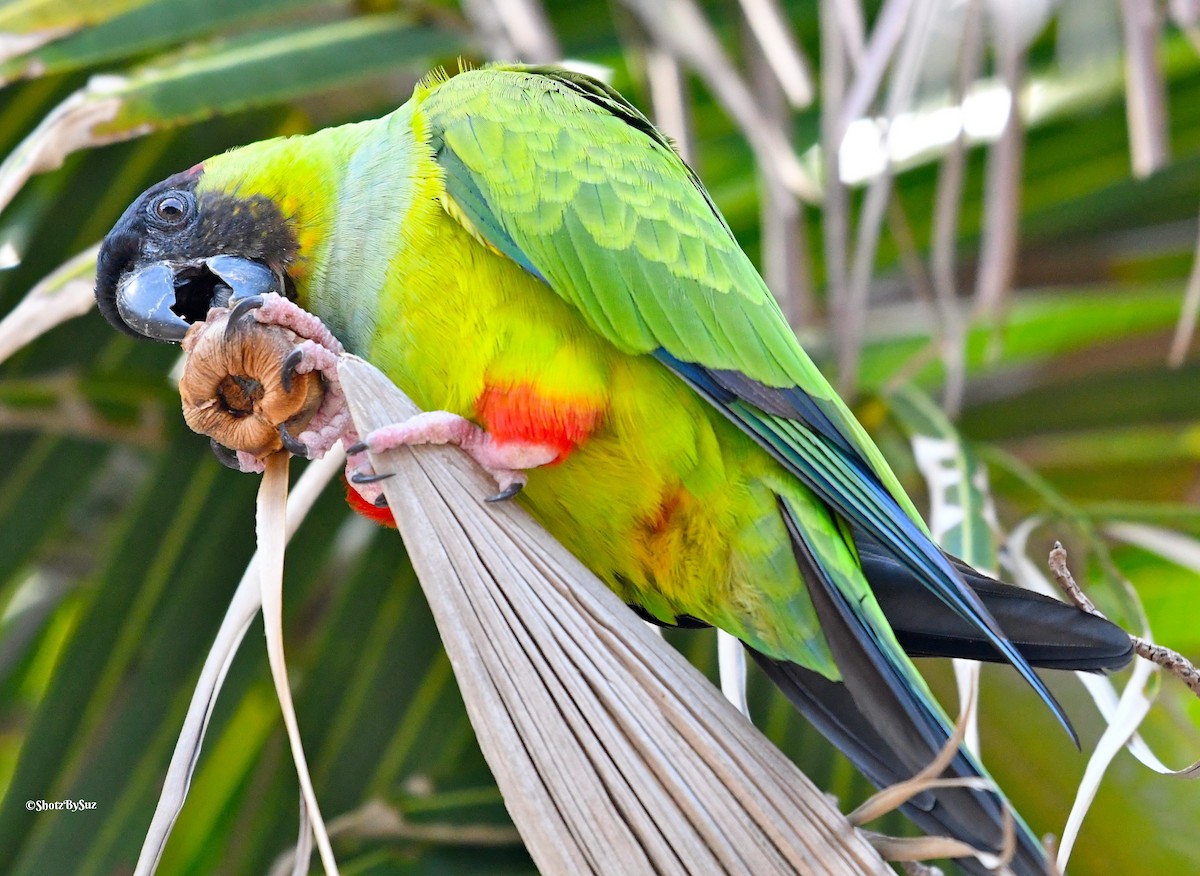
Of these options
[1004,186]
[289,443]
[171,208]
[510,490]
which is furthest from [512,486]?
[1004,186]

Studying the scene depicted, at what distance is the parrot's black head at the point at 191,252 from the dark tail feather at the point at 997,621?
3.71ft

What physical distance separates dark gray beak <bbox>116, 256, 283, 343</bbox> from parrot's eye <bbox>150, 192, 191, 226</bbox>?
9 centimetres

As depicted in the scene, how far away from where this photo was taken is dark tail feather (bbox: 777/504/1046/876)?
1.35 m

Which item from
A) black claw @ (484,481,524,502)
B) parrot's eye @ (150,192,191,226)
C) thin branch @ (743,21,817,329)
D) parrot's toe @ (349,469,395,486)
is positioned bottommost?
parrot's toe @ (349,469,395,486)

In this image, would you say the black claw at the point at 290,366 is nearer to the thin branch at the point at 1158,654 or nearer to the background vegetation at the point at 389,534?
the background vegetation at the point at 389,534

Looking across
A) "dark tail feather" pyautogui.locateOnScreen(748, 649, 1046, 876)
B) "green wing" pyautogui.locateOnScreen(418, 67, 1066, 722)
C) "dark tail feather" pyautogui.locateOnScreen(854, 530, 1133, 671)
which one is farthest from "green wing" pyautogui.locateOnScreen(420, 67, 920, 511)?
"dark tail feather" pyautogui.locateOnScreen(748, 649, 1046, 876)

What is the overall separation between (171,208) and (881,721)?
1.49m

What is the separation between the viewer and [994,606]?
1.50m

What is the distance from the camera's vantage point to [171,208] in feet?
6.57

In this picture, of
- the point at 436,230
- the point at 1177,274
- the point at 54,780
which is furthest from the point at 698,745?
the point at 1177,274

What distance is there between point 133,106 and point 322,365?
714 mm

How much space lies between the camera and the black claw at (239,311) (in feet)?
4.58

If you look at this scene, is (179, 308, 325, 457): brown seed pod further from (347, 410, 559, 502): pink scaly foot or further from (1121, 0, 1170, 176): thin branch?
(1121, 0, 1170, 176): thin branch

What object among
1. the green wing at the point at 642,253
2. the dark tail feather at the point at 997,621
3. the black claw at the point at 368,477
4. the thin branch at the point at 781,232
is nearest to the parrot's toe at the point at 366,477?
the black claw at the point at 368,477
